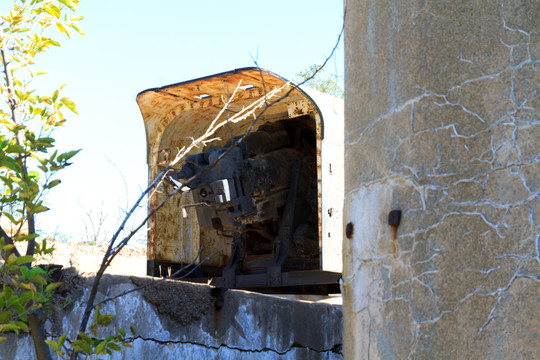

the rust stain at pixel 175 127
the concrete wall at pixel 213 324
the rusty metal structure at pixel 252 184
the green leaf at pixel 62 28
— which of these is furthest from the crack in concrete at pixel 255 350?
the green leaf at pixel 62 28

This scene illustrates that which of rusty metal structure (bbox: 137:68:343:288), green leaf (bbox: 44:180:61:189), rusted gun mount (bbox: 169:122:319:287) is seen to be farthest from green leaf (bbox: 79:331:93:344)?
rusted gun mount (bbox: 169:122:319:287)

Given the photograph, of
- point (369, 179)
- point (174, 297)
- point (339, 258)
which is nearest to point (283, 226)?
point (339, 258)

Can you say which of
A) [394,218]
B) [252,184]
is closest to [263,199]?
[252,184]

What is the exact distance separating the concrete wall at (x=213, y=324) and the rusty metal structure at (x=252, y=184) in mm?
542

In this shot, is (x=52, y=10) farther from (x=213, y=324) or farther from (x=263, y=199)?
(x=263, y=199)

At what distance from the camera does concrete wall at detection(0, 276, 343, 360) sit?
642 centimetres

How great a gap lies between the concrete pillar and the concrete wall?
8.51ft

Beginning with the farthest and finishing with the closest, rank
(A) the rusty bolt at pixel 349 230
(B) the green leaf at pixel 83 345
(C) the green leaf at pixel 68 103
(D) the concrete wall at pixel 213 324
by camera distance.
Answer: (D) the concrete wall at pixel 213 324 < (A) the rusty bolt at pixel 349 230 < (C) the green leaf at pixel 68 103 < (B) the green leaf at pixel 83 345

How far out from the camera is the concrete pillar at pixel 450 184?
3.21 metres

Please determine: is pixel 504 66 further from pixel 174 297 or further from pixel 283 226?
pixel 283 226

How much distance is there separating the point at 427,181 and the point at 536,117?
55 cm

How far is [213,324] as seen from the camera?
6.52 meters

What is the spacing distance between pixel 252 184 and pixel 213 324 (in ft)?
5.67

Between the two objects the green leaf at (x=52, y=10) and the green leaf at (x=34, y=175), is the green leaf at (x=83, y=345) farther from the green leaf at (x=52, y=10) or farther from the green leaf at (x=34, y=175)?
the green leaf at (x=52, y=10)
